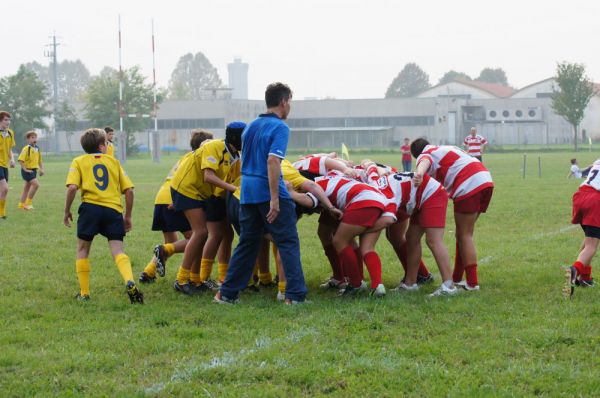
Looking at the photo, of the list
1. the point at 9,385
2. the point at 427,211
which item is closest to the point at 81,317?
the point at 9,385

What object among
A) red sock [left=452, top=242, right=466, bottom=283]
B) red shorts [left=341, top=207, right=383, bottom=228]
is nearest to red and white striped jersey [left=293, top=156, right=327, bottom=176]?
red shorts [left=341, top=207, right=383, bottom=228]

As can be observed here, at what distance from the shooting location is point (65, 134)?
85.2m

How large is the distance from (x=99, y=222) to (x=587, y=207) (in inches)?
177

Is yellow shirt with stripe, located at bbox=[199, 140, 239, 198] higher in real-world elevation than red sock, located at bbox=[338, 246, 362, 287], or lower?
higher

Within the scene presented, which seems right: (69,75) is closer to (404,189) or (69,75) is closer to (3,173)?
(3,173)

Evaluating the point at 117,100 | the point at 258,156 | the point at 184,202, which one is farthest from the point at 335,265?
the point at 117,100

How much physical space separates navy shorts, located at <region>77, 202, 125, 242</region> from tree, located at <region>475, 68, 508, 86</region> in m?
177

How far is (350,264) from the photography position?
7.75 meters

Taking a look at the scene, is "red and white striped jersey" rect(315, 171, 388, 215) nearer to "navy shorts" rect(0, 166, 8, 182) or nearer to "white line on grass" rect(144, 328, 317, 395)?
"white line on grass" rect(144, 328, 317, 395)

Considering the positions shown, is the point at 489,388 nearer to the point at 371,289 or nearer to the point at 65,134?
the point at 371,289

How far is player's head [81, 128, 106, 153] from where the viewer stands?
784 centimetres

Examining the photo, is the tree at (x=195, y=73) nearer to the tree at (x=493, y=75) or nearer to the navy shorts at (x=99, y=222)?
the tree at (x=493, y=75)

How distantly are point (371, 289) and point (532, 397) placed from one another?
10.5 ft

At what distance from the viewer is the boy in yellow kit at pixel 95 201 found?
25.3ft
